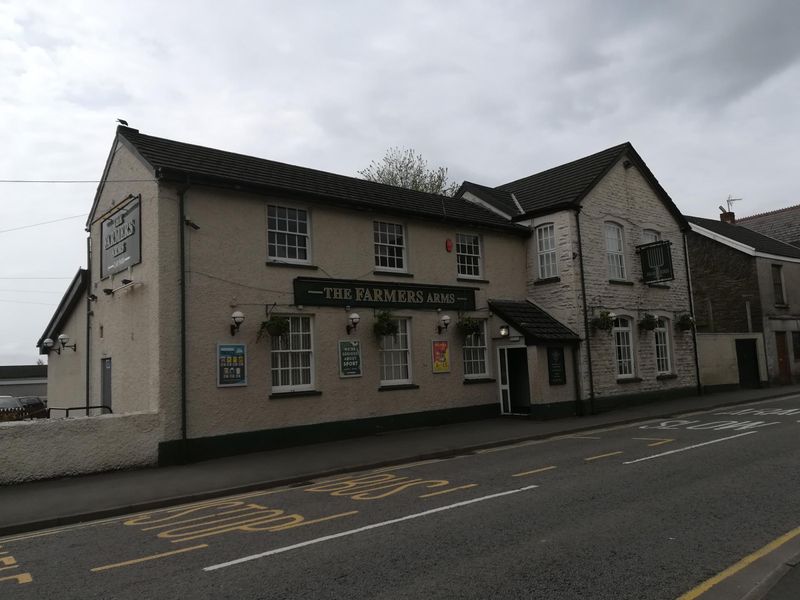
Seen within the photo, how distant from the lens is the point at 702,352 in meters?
24.0

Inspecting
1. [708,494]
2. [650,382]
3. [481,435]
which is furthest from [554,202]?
[708,494]

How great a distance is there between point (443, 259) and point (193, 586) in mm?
13481

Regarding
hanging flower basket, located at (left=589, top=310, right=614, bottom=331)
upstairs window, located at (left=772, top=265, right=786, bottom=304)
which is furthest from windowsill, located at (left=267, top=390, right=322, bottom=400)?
upstairs window, located at (left=772, top=265, right=786, bottom=304)

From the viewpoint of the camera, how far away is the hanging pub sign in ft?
68.8

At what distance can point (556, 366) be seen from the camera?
18.2 metres

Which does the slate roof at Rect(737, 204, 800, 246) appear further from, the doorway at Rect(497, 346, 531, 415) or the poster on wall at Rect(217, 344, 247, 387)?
the poster on wall at Rect(217, 344, 247, 387)

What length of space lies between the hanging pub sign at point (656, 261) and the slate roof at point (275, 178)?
590 centimetres

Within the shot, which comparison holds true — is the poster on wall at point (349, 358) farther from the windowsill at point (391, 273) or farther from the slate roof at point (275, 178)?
the slate roof at point (275, 178)

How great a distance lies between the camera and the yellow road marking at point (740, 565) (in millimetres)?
4676

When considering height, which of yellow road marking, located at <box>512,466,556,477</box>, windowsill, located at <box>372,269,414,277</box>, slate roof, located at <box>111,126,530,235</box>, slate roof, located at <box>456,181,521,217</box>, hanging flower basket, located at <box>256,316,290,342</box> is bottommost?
yellow road marking, located at <box>512,466,556,477</box>

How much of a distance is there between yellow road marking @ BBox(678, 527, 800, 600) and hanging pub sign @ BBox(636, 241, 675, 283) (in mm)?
16040

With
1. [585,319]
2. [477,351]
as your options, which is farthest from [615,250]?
[477,351]

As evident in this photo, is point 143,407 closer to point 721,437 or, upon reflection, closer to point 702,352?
point 721,437

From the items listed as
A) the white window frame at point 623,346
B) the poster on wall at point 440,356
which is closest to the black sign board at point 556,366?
the white window frame at point 623,346
